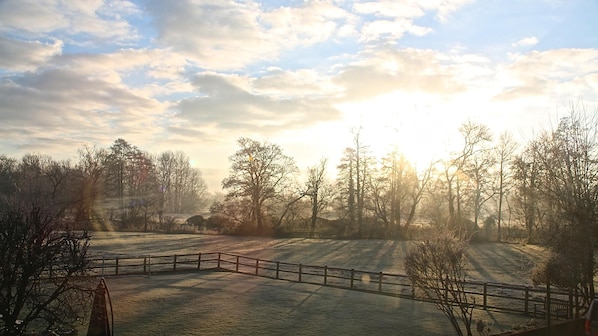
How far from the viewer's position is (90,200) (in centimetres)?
5431

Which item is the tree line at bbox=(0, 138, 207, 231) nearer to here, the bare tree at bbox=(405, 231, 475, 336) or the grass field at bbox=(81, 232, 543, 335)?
the grass field at bbox=(81, 232, 543, 335)

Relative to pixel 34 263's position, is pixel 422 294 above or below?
below

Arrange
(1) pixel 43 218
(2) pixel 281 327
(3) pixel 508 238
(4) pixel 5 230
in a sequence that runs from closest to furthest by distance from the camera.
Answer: (4) pixel 5 230, (1) pixel 43 218, (2) pixel 281 327, (3) pixel 508 238

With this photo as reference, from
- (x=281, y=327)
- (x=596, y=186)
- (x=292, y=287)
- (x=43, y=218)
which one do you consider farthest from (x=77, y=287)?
(x=596, y=186)

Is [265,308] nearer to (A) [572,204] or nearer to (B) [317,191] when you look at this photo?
(A) [572,204]

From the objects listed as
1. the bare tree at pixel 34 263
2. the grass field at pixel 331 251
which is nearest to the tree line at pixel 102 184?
the grass field at pixel 331 251

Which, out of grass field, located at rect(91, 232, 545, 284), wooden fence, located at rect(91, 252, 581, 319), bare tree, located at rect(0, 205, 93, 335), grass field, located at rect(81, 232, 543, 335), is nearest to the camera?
bare tree, located at rect(0, 205, 93, 335)

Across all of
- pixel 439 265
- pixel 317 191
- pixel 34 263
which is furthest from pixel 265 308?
pixel 317 191

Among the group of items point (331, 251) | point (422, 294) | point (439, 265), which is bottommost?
point (331, 251)

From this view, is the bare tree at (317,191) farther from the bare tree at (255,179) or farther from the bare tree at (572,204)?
the bare tree at (572,204)

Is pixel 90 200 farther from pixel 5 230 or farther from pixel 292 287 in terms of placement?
pixel 5 230

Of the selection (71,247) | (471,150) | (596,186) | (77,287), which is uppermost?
(471,150)

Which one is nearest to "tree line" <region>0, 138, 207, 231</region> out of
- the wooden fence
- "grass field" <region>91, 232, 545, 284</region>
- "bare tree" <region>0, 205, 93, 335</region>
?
"grass field" <region>91, 232, 545, 284</region>

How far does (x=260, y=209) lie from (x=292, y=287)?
34.0 m
